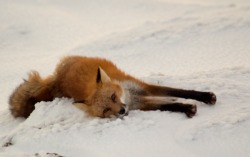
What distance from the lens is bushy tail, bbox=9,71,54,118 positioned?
4.92 metres

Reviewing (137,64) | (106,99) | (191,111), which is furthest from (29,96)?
(137,64)

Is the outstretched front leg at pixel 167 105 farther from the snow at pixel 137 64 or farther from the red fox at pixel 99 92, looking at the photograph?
the snow at pixel 137 64

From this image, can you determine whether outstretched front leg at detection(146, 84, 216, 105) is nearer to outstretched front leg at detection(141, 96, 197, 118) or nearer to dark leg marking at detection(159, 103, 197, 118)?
outstretched front leg at detection(141, 96, 197, 118)

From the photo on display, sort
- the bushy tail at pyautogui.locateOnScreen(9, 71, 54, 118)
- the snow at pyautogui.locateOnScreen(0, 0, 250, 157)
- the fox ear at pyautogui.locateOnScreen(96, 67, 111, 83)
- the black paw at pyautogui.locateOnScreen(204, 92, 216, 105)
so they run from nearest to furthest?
the snow at pyautogui.locateOnScreen(0, 0, 250, 157) < the black paw at pyautogui.locateOnScreen(204, 92, 216, 105) < the fox ear at pyautogui.locateOnScreen(96, 67, 111, 83) < the bushy tail at pyautogui.locateOnScreen(9, 71, 54, 118)

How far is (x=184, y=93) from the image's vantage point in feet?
13.7

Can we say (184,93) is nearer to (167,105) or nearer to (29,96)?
(167,105)

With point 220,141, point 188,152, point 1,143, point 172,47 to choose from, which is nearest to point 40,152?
point 1,143

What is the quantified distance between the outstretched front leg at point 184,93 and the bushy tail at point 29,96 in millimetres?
1454

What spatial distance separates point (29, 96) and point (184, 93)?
2.13 m

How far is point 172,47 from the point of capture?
8.06 m

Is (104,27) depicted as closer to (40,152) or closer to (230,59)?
(230,59)

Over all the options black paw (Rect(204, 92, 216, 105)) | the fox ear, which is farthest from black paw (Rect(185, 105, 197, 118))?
the fox ear

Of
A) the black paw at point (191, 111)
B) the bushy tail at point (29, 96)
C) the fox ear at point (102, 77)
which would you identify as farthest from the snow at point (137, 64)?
the fox ear at point (102, 77)

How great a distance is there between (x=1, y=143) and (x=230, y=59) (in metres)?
4.61
